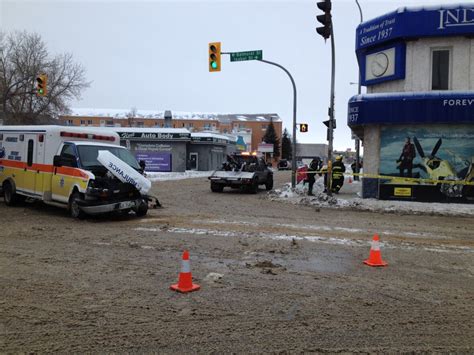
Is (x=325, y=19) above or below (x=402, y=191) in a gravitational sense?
above

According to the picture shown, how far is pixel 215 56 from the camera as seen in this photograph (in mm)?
19359

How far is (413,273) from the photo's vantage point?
6855 mm

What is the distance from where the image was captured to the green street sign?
65.9ft

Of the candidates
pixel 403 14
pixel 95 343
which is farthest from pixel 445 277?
pixel 403 14

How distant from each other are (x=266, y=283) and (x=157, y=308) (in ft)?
5.69

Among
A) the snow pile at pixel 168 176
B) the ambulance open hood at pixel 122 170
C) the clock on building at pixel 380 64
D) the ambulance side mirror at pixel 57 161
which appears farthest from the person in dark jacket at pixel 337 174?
the snow pile at pixel 168 176

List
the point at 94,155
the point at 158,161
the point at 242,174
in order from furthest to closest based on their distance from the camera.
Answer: the point at 158,161, the point at 242,174, the point at 94,155

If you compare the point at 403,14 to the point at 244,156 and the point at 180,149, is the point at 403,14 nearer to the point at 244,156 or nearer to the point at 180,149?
the point at 244,156

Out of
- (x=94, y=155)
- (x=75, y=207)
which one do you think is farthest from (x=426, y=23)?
(x=75, y=207)

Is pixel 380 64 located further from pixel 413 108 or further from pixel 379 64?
pixel 413 108

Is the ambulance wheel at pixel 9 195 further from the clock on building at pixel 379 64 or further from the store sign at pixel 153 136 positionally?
the store sign at pixel 153 136

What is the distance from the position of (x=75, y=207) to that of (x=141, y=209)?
1.78 meters

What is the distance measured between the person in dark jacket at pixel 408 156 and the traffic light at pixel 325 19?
5.33 meters

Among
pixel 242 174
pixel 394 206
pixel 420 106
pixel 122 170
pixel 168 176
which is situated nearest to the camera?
pixel 122 170
